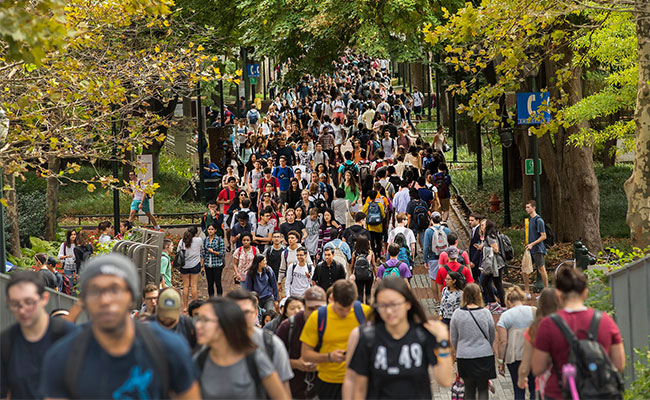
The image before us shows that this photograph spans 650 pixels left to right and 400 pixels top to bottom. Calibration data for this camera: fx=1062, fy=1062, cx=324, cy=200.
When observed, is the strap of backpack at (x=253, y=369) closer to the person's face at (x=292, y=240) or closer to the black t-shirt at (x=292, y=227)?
the person's face at (x=292, y=240)

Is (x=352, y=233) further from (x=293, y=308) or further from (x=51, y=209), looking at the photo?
(x=51, y=209)

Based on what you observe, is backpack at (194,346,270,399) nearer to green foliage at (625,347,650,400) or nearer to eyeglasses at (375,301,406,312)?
eyeglasses at (375,301,406,312)

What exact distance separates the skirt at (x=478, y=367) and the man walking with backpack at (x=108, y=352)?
601 centimetres

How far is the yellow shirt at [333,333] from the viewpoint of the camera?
26.3ft

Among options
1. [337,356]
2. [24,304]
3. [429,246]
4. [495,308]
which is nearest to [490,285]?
[495,308]

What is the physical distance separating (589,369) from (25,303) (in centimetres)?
343

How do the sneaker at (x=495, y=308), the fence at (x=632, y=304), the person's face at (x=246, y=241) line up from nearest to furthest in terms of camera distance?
the fence at (x=632, y=304) → the person's face at (x=246, y=241) → the sneaker at (x=495, y=308)

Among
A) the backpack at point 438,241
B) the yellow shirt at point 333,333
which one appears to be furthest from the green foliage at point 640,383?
the backpack at point 438,241

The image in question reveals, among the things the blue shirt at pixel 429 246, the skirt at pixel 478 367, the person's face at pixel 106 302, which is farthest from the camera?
the blue shirt at pixel 429 246

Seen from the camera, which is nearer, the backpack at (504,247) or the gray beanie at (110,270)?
the gray beanie at (110,270)

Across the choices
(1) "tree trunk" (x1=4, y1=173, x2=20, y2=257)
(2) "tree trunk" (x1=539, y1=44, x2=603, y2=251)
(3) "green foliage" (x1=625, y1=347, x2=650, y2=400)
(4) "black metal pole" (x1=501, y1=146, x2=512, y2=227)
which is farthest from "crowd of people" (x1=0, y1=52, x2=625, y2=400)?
(4) "black metal pole" (x1=501, y1=146, x2=512, y2=227)

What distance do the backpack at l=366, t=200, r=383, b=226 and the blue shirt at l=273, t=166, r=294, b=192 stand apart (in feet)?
15.1

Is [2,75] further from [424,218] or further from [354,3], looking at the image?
[354,3]

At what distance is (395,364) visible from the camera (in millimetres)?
6277
